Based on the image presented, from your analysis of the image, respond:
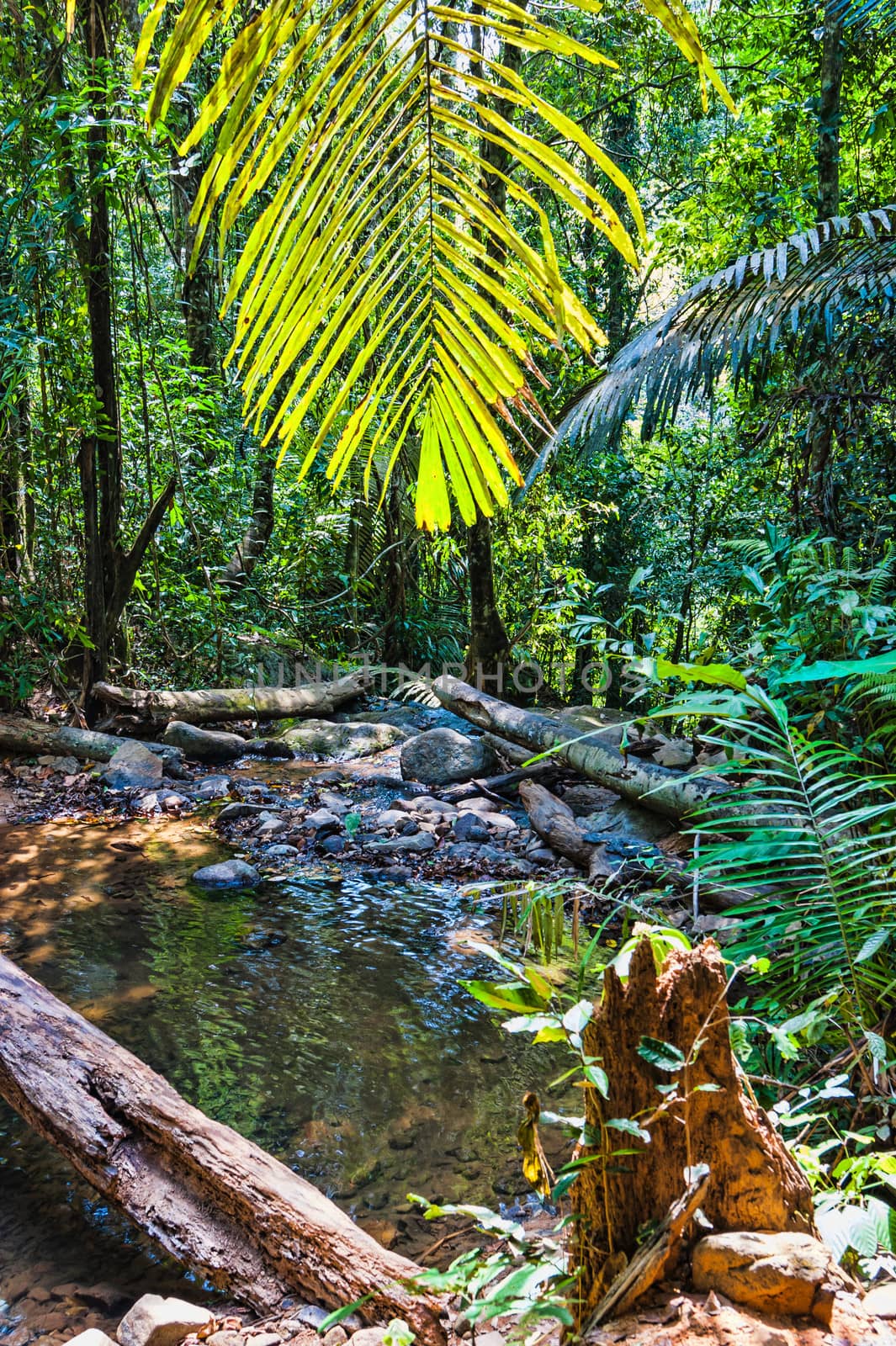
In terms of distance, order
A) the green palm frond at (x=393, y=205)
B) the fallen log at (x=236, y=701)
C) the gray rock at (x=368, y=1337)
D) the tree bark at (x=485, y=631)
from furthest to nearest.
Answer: the tree bark at (x=485, y=631), the fallen log at (x=236, y=701), the gray rock at (x=368, y=1337), the green palm frond at (x=393, y=205)

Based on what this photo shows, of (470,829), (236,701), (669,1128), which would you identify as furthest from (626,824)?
(236,701)

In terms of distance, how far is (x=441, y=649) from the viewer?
35.7ft

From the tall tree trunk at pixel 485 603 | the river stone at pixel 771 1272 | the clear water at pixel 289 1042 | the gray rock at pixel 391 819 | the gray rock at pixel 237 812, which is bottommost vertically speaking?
the clear water at pixel 289 1042

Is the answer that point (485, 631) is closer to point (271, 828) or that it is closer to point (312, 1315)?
point (271, 828)

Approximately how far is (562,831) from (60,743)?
12.8 ft

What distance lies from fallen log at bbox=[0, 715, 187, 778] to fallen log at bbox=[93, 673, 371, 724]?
0.42 metres

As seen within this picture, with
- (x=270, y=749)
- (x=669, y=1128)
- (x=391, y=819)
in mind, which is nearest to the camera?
(x=669, y=1128)

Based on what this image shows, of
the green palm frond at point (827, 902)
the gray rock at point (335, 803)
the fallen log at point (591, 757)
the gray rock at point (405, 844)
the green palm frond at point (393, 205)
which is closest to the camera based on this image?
the green palm frond at point (393, 205)

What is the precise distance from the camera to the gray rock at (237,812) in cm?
545

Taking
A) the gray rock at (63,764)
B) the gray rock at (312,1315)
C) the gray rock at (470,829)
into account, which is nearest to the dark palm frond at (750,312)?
the gray rock at (470,829)

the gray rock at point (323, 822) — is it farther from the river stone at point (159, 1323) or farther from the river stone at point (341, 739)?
the river stone at point (159, 1323)

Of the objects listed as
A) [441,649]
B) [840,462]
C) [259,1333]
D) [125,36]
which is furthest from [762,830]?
[441,649]

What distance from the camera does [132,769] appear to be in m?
6.09

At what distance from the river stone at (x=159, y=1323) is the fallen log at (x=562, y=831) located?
2680 mm
